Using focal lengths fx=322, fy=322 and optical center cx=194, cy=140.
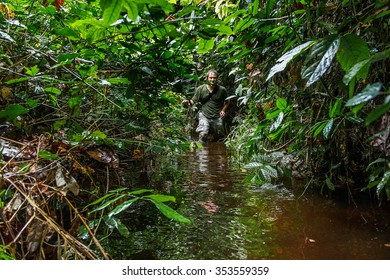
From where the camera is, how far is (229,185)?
243 centimetres

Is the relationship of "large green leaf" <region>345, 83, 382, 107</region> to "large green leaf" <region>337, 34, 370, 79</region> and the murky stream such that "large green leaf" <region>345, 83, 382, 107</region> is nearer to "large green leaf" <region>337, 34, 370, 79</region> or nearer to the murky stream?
"large green leaf" <region>337, 34, 370, 79</region>

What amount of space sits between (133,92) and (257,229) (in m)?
0.91

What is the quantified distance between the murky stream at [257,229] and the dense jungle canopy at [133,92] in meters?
0.17

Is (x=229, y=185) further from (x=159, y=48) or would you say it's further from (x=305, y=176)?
(x=159, y=48)

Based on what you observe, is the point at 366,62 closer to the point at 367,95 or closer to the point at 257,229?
the point at 367,95

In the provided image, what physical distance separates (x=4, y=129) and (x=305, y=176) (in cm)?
202

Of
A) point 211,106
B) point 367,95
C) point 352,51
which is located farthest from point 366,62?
point 211,106

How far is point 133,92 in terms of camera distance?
1618mm

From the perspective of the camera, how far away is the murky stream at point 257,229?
4.39 feet

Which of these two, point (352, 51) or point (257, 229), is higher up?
point (352, 51)

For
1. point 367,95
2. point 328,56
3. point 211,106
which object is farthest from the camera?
point 211,106

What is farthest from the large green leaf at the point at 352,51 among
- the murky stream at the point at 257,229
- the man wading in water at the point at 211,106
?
the man wading in water at the point at 211,106

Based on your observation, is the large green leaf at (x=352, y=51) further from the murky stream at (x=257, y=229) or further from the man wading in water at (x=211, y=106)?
the man wading in water at (x=211, y=106)
